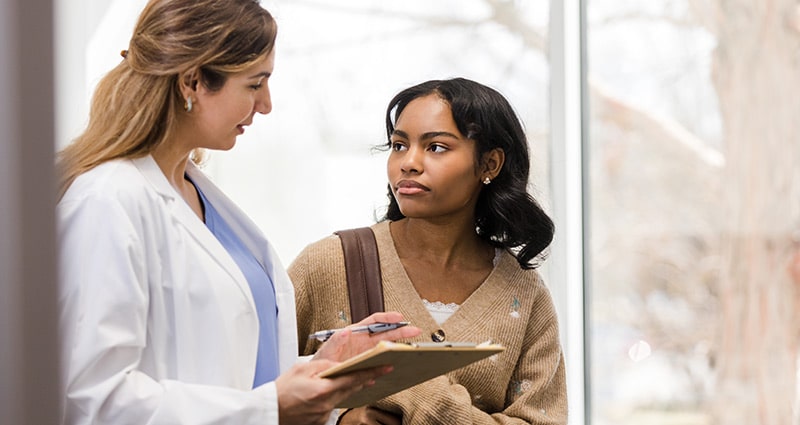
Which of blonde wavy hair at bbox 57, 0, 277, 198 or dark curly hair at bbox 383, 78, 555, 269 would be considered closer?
blonde wavy hair at bbox 57, 0, 277, 198

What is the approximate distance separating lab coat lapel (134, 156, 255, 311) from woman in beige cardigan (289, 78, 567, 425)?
553 mm

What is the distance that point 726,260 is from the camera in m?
3.83

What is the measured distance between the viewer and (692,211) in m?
3.85

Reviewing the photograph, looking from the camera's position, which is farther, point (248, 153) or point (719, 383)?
point (719, 383)

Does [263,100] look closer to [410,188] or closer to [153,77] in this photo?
[153,77]

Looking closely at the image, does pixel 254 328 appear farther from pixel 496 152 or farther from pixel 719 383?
pixel 719 383

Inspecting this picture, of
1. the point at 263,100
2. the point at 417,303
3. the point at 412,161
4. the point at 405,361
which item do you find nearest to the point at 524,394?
the point at 417,303

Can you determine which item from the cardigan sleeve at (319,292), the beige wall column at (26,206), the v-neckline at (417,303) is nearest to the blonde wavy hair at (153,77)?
the cardigan sleeve at (319,292)

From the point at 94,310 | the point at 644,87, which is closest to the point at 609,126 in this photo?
the point at 644,87

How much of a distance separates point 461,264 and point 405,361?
0.81 meters

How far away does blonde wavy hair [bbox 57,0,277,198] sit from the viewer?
1.63 meters

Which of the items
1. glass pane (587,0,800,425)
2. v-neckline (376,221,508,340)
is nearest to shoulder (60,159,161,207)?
v-neckline (376,221,508,340)

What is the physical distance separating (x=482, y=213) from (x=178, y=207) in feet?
3.19

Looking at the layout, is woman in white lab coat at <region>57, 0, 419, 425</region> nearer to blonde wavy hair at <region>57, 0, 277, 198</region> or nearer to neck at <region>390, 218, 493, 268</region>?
blonde wavy hair at <region>57, 0, 277, 198</region>
